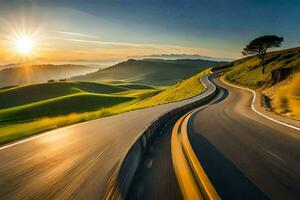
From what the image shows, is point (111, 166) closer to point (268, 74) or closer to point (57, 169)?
point (57, 169)

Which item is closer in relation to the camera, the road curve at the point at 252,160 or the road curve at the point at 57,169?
the road curve at the point at 57,169

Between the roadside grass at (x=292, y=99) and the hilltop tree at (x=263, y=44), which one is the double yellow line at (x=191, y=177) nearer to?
the roadside grass at (x=292, y=99)

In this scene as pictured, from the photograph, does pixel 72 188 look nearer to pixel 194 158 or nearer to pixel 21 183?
pixel 21 183

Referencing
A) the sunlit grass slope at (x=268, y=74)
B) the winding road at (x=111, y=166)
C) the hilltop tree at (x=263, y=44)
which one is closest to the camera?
the winding road at (x=111, y=166)

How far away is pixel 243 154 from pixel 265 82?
55.2 meters

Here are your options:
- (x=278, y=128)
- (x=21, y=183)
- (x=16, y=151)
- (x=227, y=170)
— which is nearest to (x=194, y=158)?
(x=227, y=170)

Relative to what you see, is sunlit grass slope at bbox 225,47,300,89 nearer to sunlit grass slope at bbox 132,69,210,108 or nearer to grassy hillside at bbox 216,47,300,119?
grassy hillside at bbox 216,47,300,119

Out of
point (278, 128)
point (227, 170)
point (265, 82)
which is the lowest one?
point (265, 82)

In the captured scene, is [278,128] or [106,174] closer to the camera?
[106,174]

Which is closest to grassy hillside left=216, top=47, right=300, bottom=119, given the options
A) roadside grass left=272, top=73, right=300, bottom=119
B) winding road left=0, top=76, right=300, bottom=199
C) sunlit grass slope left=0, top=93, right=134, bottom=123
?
roadside grass left=272, top=73, right=300, bottom=119

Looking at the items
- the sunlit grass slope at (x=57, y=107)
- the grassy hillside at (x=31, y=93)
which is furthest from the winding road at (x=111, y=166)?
the grassy hillside at (x=31, y=93)

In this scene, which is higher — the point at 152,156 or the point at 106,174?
the point at 106,174

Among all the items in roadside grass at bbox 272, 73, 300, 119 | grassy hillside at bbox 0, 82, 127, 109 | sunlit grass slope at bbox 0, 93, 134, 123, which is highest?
roadside grass at bbox 272, 73, 300, 119

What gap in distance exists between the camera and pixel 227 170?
6488 millimetres
